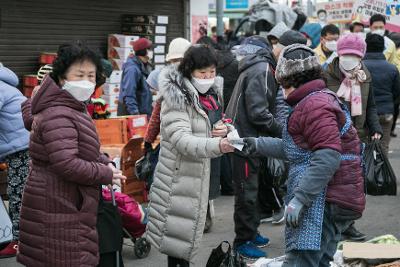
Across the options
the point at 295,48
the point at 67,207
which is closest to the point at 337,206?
the point at 295,48

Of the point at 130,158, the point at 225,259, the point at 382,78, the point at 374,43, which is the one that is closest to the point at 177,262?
the point at 225,259

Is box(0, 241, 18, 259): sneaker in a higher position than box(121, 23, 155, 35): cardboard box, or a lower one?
lower

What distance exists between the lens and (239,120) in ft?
18.2

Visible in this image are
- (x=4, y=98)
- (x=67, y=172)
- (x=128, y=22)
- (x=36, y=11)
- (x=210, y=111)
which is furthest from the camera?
(x=128, y=22)

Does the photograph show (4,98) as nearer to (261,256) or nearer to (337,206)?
(261,256)

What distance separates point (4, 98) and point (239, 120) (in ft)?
6.69

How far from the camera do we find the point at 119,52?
410 inches

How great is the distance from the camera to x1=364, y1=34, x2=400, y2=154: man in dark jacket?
7.08 metres

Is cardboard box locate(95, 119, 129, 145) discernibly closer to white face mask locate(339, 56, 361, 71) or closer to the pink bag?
the pink bag

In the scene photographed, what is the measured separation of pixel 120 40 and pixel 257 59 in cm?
525

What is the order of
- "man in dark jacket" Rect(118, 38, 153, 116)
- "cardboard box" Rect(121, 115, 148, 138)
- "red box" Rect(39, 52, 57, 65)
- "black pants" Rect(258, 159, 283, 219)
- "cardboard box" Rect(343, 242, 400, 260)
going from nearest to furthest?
1. "cardboard box" Rect(343, 242, 400, 260)
2. "black pants" Rect(258, 159, 283, 219)
3. "cardboard box" Rect(121, 115, 148, 138)
4. "man in dark jacket" Rect(118, 38, 153, 116)
5. "red box" Rect(39, 52, 57, 65)

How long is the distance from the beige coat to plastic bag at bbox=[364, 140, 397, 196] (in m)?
2.46

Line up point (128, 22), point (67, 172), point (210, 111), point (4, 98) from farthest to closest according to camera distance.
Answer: point (128, 22) → point (4, 98) → point (210, 111) → point (67, 172)

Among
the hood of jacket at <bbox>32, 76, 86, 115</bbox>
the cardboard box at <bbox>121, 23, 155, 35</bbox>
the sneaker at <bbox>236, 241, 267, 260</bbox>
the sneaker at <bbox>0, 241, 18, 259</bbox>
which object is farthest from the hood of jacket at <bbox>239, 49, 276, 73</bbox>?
the cardboard box at <bbox>121, 23, 155, 35</bbox>
